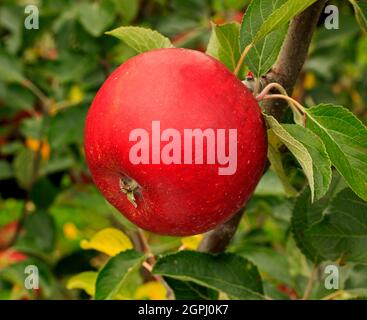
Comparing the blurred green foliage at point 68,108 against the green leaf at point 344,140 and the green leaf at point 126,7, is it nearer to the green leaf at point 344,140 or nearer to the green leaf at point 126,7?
the green leaf at point 126,7

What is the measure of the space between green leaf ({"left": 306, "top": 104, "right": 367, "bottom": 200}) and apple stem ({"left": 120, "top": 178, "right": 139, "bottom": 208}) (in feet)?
0.63

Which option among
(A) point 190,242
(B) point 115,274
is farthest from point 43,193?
(B) point 115,274

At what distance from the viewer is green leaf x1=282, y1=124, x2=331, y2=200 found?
2.38 feet

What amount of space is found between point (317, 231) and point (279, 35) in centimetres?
27

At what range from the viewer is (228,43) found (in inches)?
33.7

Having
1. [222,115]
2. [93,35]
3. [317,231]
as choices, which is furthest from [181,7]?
[222,115]

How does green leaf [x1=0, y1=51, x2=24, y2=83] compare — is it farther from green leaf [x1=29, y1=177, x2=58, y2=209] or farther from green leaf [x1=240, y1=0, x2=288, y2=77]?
green leaf [x1=240, y1=0, x2=288, y2=77]

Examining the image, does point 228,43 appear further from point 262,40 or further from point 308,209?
point 308,209

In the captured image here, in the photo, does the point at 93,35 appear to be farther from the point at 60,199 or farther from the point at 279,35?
the point at 279,35

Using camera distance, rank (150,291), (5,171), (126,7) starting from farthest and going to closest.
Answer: (5,171), (126,7), (150,291)

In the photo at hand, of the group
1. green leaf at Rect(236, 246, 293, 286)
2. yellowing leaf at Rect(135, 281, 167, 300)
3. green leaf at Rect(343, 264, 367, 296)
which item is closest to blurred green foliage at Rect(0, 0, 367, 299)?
green leaf at Rect(236, 246, 293, 286)

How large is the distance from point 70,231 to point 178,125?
4.83 feet

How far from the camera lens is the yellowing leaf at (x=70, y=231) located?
2050 millimetres

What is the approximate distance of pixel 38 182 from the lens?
67.7 inches
